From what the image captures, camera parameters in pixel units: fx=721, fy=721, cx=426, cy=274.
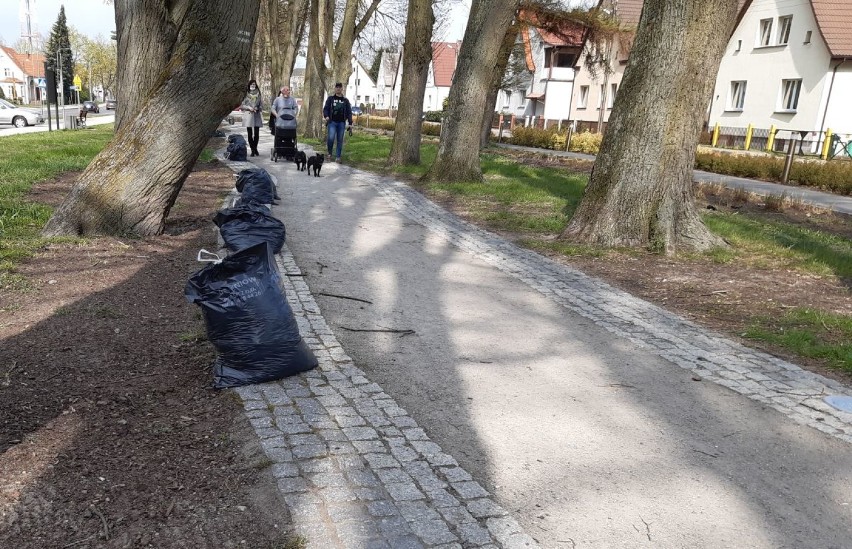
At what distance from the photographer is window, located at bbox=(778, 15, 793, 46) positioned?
33938 millimetres

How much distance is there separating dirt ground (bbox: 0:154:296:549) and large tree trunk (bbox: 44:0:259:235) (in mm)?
1450

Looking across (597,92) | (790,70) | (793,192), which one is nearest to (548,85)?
(597,92)

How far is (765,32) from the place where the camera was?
35.6 m

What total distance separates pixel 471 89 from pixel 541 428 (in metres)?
10.9

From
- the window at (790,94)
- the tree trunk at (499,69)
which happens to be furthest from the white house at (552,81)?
the tree trunk at (499,69)

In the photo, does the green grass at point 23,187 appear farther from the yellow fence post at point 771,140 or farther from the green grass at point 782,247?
the yellow fence post at point 771,140

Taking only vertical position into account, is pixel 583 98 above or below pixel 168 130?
above

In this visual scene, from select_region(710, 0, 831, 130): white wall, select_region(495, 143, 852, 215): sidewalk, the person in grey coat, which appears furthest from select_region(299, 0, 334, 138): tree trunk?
select_region(710, 0, 831, 130): white wall

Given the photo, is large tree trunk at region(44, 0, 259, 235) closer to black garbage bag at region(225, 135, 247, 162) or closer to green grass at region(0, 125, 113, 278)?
green grass at region(0, 125, 113, 278)

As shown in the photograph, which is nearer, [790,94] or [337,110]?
[337,110]

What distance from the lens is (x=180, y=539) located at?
271 centimetres

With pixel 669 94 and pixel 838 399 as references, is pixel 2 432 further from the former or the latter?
pixel 669 94

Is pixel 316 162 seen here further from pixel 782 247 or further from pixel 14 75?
pixel 14 75

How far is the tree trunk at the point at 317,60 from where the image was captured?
2781 cm
